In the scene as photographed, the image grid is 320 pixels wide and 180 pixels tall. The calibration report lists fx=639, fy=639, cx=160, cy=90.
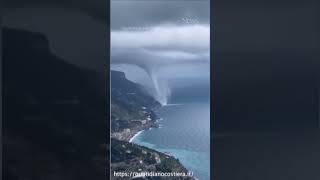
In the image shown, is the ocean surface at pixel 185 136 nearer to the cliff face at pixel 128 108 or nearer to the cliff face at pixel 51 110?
the cliff face at pixel 128 108

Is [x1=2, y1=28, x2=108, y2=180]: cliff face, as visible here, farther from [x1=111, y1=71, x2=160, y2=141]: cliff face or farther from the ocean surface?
the ocean surface

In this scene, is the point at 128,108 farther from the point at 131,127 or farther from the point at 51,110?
the point at 51,110

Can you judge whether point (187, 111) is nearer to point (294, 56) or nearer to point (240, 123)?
point (240, 123)

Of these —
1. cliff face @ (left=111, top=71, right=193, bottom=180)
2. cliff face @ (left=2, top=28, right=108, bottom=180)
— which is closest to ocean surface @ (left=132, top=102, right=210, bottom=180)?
cliff face @ (left=111, top=71, right=193, bottom=180)

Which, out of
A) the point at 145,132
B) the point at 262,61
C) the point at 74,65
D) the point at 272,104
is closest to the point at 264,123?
the point at 272,104

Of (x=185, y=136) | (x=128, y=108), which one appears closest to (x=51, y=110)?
(x=128, y=108)

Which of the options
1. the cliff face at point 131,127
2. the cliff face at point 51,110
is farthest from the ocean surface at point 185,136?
the cliff face at point 51,110
